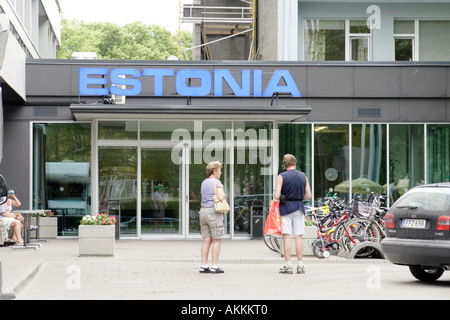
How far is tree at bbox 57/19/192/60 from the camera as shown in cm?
6550

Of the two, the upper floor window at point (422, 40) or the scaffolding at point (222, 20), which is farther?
the scaffolding at point (222, 20)

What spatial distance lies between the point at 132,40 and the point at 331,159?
4909 centimetres

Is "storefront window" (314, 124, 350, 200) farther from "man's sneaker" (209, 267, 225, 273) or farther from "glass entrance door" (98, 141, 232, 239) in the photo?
"man's sneaker" (209, 267, 225, 273)

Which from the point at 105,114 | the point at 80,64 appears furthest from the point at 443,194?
the point at 80,64

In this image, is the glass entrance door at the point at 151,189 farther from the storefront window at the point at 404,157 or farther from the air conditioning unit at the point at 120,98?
the storefront window at the point at 404,157

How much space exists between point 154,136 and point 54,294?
11316 mm

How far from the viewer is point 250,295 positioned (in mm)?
9617

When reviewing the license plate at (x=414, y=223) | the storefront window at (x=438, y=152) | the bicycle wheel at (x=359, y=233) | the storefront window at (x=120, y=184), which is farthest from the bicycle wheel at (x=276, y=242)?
the storefront window at (x=438, y=152)

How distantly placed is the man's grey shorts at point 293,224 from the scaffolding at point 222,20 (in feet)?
65.4

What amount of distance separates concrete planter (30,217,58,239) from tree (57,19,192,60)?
4476cm

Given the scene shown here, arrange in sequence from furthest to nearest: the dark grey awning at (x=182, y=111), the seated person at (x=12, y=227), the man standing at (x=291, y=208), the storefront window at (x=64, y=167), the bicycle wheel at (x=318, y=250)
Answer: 1. the storefront window at (x=64, y=167)
2. the dark grey awning at (x=182, y=111)
3. the seated person at (x=12, y=227)
4. the bicycle wheel at (x=318, y=250)
5. the man standing at (x=291, y=208)

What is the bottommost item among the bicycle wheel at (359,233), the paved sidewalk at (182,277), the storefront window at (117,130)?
the paved sidewalk at (182,277)

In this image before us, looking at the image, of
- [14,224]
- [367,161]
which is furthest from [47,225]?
[367,161]

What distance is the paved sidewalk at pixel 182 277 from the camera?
32.0 feet
